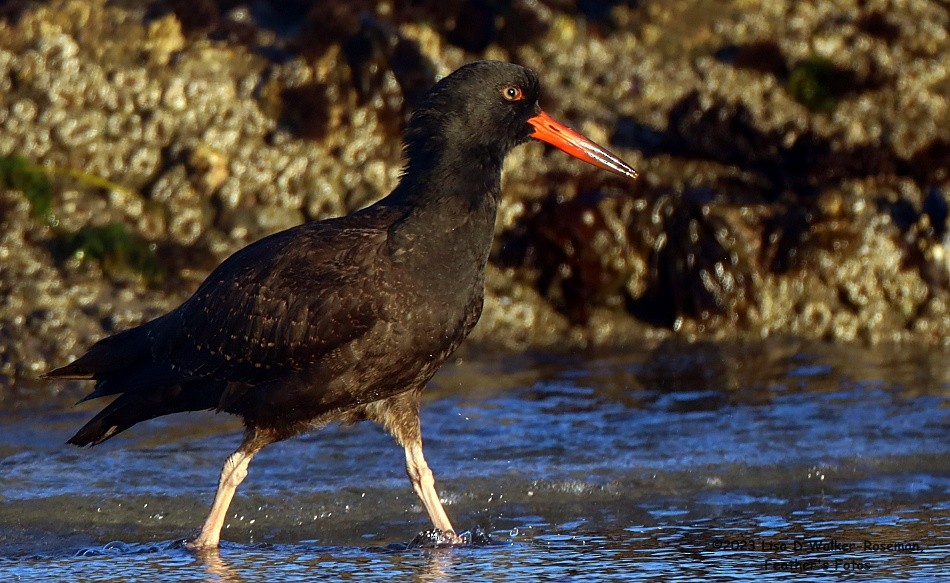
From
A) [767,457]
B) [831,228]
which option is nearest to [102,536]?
[767,457]

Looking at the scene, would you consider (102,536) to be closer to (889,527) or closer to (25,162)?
(889,527)

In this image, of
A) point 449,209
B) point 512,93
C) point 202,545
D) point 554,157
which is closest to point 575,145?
point 512,93

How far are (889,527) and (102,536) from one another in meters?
3.33

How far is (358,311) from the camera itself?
6047 millimetres

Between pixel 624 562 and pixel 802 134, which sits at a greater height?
pixel 802 134

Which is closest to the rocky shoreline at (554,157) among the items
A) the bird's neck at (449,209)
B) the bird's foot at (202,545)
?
the bird's foot at (202,545)

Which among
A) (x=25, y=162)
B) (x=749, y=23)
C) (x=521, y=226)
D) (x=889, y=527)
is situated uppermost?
(x=749, y=23)

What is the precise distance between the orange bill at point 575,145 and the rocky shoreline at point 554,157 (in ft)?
11.6

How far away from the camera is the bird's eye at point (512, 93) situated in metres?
6.53

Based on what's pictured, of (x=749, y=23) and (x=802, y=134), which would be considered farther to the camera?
(x=749, y=23)

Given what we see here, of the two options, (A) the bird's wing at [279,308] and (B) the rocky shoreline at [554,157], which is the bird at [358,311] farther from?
(B) the rocky shoreline at [554,157]

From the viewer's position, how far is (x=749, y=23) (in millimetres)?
12281

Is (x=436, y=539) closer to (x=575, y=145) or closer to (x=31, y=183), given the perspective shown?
(x=575, y=145)

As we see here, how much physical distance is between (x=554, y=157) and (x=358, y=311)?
552cm
